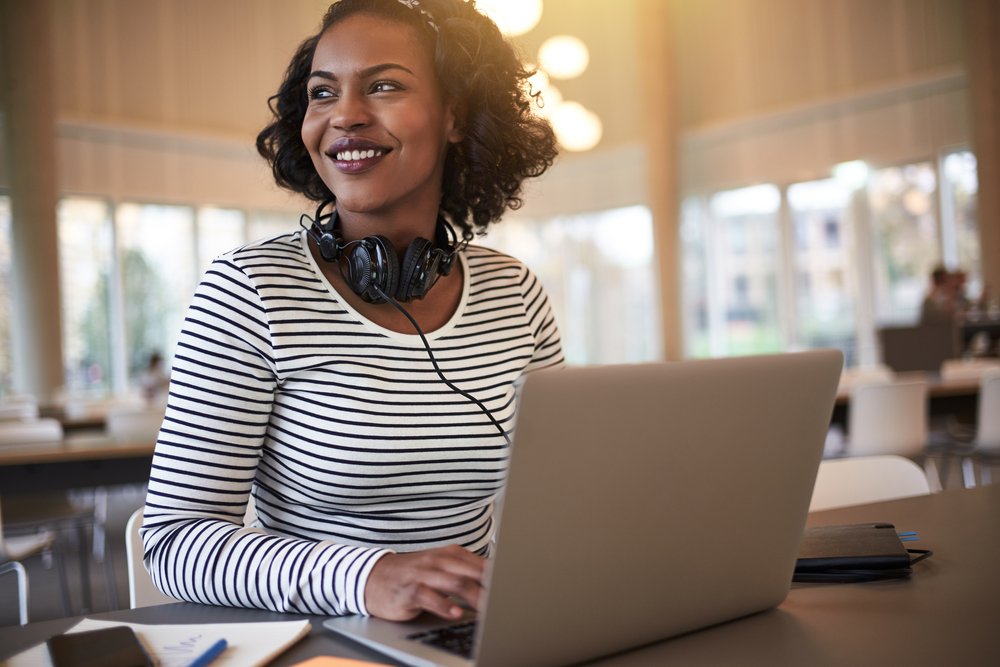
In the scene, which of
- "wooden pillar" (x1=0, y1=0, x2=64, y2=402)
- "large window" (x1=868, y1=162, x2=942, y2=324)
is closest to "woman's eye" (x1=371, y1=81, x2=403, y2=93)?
"wooden pillar" (x1=0, y1=0, x2=64, y2=402)

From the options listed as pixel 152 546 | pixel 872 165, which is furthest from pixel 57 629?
pixel 872 165

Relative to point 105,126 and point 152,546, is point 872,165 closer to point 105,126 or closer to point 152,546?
point 105,126

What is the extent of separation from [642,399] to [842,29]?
367 inches

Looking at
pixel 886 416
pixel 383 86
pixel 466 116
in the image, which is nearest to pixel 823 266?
pixel 886 416

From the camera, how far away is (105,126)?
841cm

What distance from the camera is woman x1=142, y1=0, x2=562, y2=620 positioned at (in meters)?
0.98

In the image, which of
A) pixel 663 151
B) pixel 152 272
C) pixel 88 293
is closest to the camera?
pixel 88 293

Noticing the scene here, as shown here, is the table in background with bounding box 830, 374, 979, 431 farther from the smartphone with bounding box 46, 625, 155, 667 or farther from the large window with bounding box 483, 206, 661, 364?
the large window with bounding box 483, 206, 661, 364

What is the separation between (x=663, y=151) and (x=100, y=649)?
9914 millimetres

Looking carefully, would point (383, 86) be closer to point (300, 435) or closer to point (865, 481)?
point (300, 435)

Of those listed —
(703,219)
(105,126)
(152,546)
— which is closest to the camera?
(152,546)

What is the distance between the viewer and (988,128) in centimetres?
790

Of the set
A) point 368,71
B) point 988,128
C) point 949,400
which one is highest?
point 988,128

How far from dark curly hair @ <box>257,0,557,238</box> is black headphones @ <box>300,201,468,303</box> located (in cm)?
21
